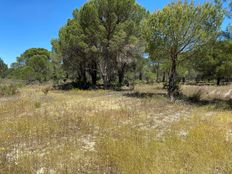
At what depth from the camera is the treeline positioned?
38.6 ft

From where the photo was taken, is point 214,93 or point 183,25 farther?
point 214,93

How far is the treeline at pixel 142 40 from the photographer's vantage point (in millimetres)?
11758

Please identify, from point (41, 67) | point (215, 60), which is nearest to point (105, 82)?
point (215, 60)

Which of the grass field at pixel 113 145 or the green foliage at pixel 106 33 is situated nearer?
the grass field at pixel 113 145

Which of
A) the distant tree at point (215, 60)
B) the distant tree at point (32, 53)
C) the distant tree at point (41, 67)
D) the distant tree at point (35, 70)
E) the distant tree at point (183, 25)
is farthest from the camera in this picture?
the distant tree at point (32, 53)

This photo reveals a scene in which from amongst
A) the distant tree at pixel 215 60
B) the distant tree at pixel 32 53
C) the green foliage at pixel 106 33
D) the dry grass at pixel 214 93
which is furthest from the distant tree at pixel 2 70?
the dry grass at pixel 214 93

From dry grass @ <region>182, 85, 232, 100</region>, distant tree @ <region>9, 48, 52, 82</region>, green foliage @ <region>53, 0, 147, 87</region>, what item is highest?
green foliage @ <region>53, 0, 147, 87</region>

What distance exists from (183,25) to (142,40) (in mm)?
5751

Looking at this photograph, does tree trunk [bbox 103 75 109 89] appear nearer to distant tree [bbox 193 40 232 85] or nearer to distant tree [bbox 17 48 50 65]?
distant tree [bbox 193 40 232 85]

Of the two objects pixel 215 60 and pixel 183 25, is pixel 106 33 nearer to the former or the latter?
pixel 183 25

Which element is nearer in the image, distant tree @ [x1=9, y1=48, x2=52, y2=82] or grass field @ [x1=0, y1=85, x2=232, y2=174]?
grass field @ [x1=0, y1=85, x2=232, y2=174]

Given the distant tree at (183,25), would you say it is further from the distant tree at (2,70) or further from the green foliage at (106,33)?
the distant tree at (2,70)

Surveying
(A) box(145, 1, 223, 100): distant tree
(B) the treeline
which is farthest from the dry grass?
Result: (A) box(145, 1, 223, 100): distant tree

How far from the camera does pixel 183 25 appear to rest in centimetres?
1168
